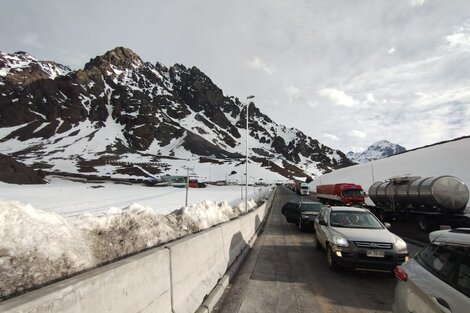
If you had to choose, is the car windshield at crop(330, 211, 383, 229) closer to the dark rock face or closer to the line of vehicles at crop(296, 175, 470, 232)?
the line of vehicles at crop(296, 175, 470, 232)

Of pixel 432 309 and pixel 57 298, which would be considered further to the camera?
pixel 432 309

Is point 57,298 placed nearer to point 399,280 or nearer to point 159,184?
point 399,280

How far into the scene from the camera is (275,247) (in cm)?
1425

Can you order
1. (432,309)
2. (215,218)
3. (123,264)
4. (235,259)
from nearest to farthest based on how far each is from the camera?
(432,309) < (123,264) < (235,259) < (215,218)

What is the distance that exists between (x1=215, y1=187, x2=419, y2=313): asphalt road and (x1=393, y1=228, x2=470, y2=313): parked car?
2373mm

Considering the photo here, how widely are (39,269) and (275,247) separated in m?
10.8

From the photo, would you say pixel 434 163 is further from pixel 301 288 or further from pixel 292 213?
pixel 301 288

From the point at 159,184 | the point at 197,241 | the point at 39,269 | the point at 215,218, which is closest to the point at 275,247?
the point at 215,218

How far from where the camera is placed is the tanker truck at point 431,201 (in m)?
18.1

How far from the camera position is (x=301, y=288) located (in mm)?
8047

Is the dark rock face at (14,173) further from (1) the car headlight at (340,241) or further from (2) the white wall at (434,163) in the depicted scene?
(1) the car headlight at (340,241)

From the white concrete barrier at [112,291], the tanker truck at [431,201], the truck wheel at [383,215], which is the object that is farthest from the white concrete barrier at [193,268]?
the truck wheel at [383,215]

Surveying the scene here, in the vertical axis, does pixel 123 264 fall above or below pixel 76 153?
below

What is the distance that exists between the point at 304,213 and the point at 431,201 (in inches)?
248
